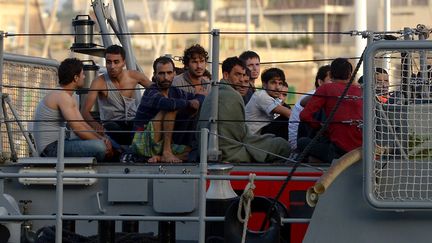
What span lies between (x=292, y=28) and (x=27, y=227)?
54.8 m

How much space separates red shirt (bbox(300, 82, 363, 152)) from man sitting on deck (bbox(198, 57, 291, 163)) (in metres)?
0.43

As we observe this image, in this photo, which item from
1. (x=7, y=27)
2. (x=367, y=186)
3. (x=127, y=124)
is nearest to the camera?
(x=367, y=186)

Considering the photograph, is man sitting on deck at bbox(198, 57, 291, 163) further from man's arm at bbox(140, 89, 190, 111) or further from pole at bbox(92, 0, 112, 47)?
pole at bbox(92, 0, 112, 47)

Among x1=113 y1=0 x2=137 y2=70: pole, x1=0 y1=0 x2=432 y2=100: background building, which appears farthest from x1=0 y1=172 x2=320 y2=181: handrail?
x1=0 y1=0 x2=432 y2=100: background building

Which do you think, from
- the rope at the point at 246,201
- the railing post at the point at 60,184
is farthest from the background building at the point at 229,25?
the rope at the point at 246,201

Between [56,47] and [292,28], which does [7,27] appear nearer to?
[56,47]

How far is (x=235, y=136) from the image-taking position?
9.20 metres

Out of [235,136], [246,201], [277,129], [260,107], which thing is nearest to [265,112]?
[260,107]

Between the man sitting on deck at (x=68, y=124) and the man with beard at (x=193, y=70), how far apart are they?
0.87 meters

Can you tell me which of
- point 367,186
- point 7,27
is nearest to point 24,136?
point 367,186

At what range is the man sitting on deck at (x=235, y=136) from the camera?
9.13m

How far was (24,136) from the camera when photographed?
10414mm

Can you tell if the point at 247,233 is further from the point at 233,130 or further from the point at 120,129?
the point at 120,129

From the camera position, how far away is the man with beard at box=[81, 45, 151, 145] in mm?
10141
